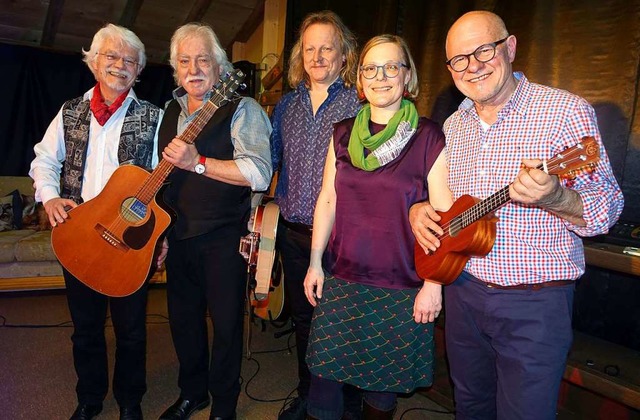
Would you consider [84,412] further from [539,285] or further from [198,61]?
[539,285]

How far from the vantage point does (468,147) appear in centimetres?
134

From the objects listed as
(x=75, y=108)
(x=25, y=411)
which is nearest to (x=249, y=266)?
(x=75, y=108)

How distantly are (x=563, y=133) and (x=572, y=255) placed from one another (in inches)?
13.3

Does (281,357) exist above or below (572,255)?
below

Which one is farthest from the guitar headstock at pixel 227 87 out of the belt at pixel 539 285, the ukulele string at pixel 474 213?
the belt at pixel 539 285

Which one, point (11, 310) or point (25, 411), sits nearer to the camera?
point (25, 411)

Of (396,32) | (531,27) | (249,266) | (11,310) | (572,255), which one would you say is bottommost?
(11,310)

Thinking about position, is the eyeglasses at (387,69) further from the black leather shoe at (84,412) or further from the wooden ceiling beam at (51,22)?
the wooden ceiling beam at (51,22)

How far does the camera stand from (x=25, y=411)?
2.08 meters

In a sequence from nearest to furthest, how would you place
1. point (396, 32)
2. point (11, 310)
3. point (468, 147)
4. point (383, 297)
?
point (468, 147)
point (383, 297)
point (396, 32)
point (11, 310)

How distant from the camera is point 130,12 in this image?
4.86m

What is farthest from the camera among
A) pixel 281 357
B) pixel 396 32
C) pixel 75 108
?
pixel 281 357

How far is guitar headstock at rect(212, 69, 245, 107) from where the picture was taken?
167cm

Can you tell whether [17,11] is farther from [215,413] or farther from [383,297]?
[383,297]
